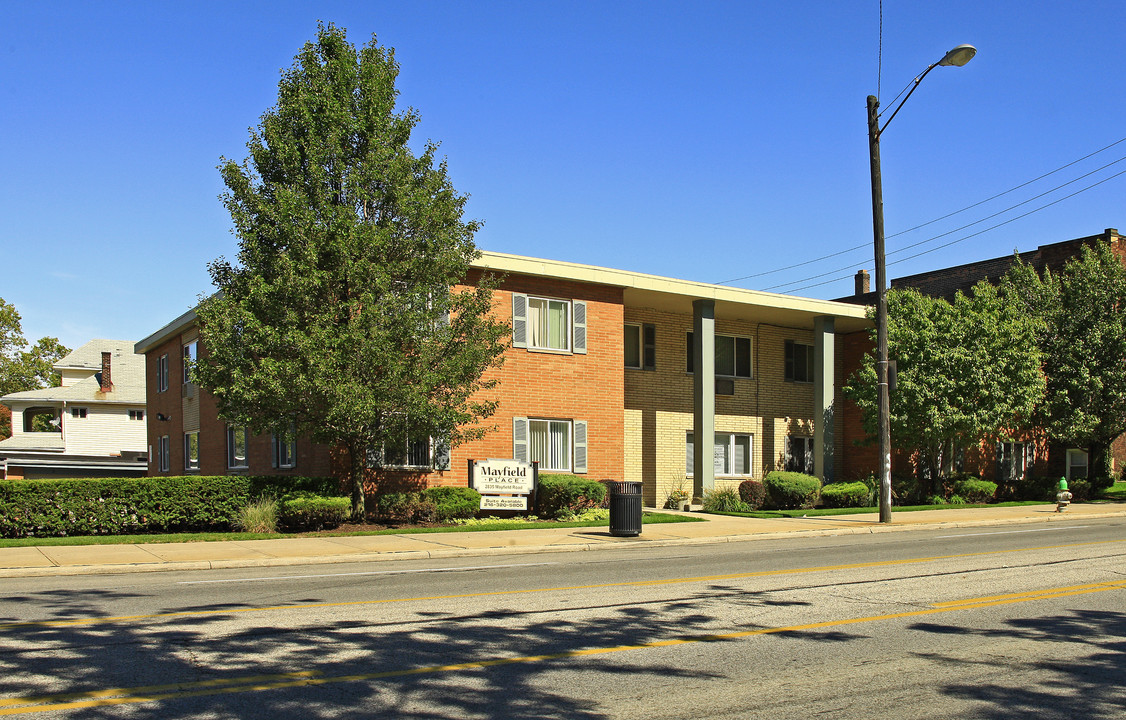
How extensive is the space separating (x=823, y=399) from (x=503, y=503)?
13.0 m

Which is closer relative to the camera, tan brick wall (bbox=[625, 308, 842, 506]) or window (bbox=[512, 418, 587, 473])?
window (bbox=[512, 418, 587, 473])

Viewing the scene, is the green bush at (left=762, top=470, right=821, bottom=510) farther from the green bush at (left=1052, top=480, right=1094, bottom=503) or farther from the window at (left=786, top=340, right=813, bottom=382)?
the green bush at (left=1052, top=480, right=1094, bottom=503)

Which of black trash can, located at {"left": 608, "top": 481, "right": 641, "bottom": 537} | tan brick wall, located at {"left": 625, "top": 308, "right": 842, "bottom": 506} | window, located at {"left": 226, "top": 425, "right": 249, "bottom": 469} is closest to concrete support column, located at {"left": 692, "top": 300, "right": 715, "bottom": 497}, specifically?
tan brick wall, located at {"left": 625, "top": 308, "right": 842, "bottom": 506}

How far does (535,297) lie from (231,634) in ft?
58.4

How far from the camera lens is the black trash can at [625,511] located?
63.2 feet

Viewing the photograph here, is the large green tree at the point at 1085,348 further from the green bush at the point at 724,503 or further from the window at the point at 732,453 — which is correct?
the green bush at the point at 724,503

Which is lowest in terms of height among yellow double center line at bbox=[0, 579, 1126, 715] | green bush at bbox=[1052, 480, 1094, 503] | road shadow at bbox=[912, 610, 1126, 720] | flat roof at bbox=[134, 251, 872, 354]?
green bush at bbox=[1052, 480, 1094, 503]

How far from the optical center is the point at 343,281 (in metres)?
20.0

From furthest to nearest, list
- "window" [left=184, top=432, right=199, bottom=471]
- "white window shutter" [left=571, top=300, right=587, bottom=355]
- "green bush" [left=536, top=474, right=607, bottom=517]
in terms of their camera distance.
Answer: "window" [left=184, top=432, right=199, bottom=471], "white window shutter" [left=571, top=300, right=587, bottom=355], "green bush" [left=536, top=474, right=607, bottom=517]

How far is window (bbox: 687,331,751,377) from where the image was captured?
31.6 m

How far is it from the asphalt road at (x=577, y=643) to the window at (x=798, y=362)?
19741 mm

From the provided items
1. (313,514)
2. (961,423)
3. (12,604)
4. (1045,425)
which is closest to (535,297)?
(313,514)

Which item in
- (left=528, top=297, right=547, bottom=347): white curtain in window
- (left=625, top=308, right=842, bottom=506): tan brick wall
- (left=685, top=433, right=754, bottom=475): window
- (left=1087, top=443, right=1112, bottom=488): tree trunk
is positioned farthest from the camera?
(left=1087, top=443, right=1112, bottom=488): tree trunk

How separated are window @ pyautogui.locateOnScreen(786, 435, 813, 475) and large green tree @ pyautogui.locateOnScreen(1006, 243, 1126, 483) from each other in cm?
774
